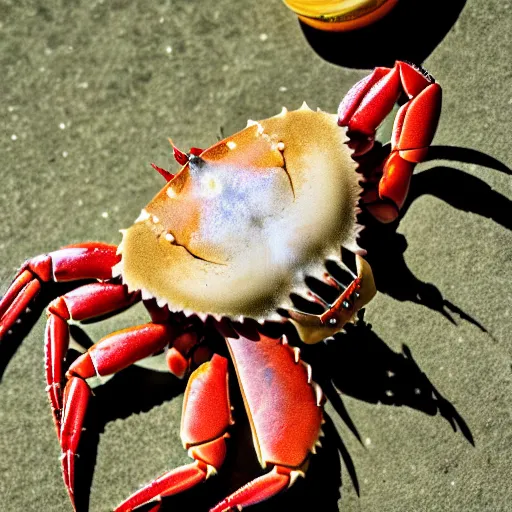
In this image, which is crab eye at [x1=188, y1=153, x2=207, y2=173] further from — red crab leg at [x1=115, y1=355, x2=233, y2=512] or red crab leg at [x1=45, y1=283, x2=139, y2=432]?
red crab leg at [x1=115, y1=355, x2=233, y2=512]

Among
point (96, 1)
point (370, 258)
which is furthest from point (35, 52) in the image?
point (370, 258)

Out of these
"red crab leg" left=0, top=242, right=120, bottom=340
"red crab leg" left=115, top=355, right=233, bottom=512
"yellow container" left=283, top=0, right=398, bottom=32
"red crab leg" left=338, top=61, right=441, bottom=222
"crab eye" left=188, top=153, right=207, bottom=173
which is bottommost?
"red crab leg" left=115, top=355, right=233, bottom=512

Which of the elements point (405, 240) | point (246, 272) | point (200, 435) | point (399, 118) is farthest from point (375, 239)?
point (200, 435)

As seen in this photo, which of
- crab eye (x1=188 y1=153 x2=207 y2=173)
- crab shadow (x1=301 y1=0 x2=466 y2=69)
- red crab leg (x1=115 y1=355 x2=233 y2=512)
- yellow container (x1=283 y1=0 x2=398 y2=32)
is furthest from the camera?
crab shadow (x1=301 y1=0 x2=466 y2=69)

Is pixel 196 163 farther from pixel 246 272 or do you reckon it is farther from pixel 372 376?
pixel 372 376

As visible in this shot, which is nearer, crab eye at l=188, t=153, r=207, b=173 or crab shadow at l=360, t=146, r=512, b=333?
crab eye at l=188, t=153, r=207, b=173

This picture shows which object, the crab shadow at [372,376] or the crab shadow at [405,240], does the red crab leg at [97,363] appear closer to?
the crab shadow at [372,376]

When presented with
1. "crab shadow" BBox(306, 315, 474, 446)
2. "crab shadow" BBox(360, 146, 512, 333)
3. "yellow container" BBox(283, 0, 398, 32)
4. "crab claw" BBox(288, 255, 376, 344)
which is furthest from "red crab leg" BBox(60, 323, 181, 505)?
"yellow container" BBox(283, 0, 398, 32)

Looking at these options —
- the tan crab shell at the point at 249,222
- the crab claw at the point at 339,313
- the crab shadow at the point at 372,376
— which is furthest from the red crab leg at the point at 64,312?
the crab shadow at the point at 372,376
